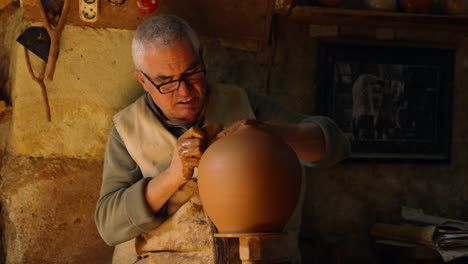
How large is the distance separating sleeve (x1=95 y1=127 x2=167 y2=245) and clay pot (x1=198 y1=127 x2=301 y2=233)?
476 mm

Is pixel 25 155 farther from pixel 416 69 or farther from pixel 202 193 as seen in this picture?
pixel 416 69

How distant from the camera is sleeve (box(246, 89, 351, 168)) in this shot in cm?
201

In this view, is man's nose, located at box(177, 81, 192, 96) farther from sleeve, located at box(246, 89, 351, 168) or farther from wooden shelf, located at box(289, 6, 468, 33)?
wooden shelf, located at box(289, 6, 468, 33)

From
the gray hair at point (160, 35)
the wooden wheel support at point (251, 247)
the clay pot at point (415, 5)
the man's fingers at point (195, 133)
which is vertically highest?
the clay pot at point (415, 5)

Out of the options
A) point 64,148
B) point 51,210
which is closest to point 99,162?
point 64,148

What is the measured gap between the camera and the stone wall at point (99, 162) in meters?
2.47

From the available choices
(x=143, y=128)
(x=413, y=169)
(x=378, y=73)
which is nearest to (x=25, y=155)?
(x=143, y=128)

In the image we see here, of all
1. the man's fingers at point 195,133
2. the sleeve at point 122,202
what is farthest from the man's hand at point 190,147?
the sleeve at point 122,202

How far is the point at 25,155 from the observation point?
2467mm

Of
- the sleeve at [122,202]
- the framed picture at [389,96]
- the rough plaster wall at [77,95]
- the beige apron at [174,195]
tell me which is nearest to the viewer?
the sleeve at [122,202]

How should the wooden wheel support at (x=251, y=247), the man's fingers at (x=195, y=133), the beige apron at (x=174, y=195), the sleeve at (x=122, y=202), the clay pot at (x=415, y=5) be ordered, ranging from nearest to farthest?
the wooden wheel support at (x=251, y=247), the man's fingers at (x=195, y=133), the sleeve at (x=122, y=202), the beige apron at (x=174, y=195), the clay pot at (x=415, y=5)

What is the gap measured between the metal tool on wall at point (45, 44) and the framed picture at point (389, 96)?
1.42 m

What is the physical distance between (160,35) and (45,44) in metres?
0.82

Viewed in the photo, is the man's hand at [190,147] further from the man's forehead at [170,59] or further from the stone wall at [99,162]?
the stone wall at [99,162]
